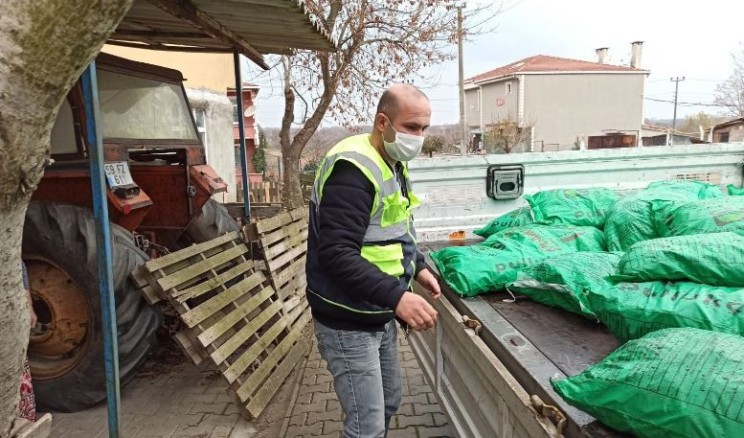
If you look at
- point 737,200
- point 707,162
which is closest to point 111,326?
point 737,200

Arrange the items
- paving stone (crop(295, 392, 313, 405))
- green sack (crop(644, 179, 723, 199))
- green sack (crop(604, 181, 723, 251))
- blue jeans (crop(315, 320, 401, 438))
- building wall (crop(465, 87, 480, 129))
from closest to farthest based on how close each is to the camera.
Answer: blue jeans (crop(315, 320, 401, 438)) → green sack (crop(604, 181, 723, 251)) → green sack (crop(644, 179, 723, 199)) → paving stone (crop(295, 392, 313, 405)) → building wall (crop(465, 87, 480, 129))

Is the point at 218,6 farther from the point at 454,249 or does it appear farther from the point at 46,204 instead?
the point at 454,249

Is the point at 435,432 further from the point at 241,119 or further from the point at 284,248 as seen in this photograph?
the point at 241,119

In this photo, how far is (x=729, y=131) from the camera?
633 inches

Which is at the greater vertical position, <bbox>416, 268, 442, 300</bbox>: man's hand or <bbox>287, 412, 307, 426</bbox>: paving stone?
<bbox>416, 268, 442, 300</bbox>: man's hand

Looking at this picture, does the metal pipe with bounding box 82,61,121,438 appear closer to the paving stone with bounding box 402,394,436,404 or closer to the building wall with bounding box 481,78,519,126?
the paving stone with bounding box 402,394,436,404

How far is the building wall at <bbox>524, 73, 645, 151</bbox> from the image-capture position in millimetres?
38531

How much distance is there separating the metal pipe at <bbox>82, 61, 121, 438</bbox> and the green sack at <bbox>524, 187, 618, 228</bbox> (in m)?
2.51

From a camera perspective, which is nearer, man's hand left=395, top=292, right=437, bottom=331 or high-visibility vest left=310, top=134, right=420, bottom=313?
man's hand left=395, top=292, right=437, bottom=331

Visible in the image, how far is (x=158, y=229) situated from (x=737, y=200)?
4300mm

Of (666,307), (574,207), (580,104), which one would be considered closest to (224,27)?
(574,207)

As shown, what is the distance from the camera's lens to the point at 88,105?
2732 millimetres

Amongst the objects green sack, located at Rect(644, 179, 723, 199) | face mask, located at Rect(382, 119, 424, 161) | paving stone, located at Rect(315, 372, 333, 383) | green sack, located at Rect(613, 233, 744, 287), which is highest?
face mask, located at Rect(382, 119, 424, 161)

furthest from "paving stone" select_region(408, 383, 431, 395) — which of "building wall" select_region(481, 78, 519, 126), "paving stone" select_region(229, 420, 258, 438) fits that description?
"building wall" select_region(481, 78, 519, 126)
